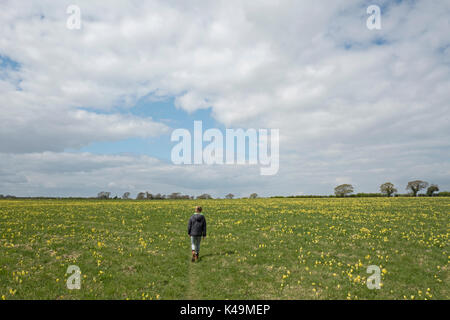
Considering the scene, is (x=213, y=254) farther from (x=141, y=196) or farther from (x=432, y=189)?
(x=432, y=189)

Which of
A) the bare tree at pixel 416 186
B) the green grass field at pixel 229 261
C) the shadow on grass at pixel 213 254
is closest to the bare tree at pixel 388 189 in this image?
the bare tree at pixel 416 186

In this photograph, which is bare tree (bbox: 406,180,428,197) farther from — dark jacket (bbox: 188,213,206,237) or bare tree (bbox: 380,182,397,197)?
dark jacket (bbox: 188,213,206,237)

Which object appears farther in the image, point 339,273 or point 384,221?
point 384,221

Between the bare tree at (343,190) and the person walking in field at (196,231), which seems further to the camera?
the bare tree at (343,190)

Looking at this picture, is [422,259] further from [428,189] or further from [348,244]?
[428,189]

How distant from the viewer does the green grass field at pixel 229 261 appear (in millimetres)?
11984

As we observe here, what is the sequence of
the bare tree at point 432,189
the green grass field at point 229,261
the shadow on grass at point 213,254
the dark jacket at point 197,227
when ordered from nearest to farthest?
the green grass field at point 229,261, the dark jacket at point 197,227, the shadow on grass at point 213,254, the bare tree at point 432,189

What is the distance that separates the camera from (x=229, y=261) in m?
16.0

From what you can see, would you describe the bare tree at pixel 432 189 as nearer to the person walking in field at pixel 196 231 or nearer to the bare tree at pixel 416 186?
the bare tree at pixel 416 186

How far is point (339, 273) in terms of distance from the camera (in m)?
13.9

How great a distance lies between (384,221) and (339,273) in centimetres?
1714

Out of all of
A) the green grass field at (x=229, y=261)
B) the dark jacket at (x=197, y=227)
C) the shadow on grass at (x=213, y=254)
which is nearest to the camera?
the green grass field at (x=229, y=261)
